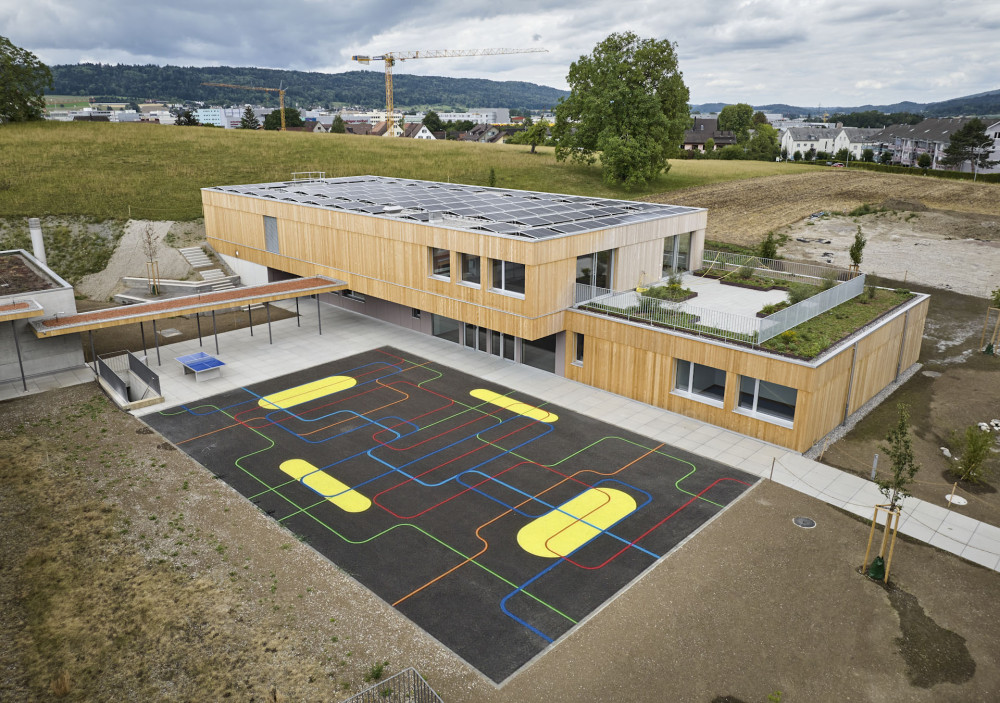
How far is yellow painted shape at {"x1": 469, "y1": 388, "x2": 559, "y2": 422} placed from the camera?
23.4 meters

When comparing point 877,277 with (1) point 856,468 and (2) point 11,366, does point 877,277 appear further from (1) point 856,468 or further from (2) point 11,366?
(2) point 11,366

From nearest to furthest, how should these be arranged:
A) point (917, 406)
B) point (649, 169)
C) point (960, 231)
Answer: point (917, 406) → point (960, 231) → point (649, 169)

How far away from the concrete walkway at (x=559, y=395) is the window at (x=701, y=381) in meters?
0.96

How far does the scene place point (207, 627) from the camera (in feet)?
42.9

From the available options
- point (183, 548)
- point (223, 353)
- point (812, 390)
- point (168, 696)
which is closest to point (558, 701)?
point (168, 696)

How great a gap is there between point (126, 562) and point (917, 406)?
88.3 ft

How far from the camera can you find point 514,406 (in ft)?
79.6

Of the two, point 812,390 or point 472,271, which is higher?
point 472,271

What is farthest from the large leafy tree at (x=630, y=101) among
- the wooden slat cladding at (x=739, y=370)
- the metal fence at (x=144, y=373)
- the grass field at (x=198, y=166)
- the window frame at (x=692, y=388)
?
the metal fence at (x=144, y=373)

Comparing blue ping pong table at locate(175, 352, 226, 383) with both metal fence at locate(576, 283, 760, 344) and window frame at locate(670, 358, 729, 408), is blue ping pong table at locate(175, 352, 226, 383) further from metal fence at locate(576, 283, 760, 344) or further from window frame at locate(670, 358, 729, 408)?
window frame at locate(670, 358, 729, 408)

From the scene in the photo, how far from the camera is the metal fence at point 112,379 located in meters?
24.2

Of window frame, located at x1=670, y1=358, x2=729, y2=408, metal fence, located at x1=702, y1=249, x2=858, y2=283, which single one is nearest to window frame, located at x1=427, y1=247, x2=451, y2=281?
window frame, located at x1=670, y1=358, x2=729, y2=408

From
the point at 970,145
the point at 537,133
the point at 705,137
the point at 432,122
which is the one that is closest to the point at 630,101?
the point at 537,133

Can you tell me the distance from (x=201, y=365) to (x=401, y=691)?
19.1 m
